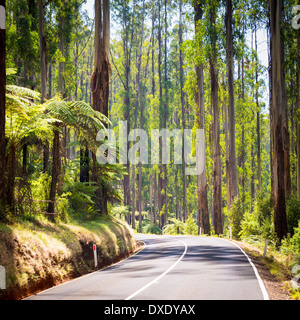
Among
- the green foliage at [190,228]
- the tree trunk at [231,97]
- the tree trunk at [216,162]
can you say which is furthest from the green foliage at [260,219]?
the green foliage at [190,228]

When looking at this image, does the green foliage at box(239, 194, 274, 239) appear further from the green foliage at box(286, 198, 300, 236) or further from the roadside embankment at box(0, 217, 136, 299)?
the roadside embankment at box(0, 217, 136, 299)

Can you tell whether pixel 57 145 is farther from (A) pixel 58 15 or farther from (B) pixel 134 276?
(A) pixel 58 15

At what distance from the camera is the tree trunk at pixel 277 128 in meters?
19.3

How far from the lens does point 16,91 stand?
1386 cm

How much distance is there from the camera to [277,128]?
19.2 m

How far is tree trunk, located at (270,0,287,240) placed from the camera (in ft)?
63.2

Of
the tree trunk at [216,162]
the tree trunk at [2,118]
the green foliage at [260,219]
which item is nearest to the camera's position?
the tree trunk at [2,118]

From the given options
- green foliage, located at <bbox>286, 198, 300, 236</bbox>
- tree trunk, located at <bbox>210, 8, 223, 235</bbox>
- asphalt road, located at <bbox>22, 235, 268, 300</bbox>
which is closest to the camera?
asphalt road, located at <bbox>22, 235, 268, 300</bbox>

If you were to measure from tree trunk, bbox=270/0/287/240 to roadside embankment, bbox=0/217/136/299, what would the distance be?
7590 mm

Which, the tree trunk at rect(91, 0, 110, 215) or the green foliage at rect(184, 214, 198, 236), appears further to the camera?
the green foliage at rect(184, 214, 198, 236)

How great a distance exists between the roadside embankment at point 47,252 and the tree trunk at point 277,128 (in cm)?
759

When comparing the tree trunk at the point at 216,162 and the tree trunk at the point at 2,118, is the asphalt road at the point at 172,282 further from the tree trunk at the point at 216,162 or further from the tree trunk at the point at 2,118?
the tree trunk at the point at 216,162

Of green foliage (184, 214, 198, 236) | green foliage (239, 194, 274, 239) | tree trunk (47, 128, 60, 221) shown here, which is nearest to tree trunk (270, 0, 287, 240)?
green foliage (239, 194, 274, 239)

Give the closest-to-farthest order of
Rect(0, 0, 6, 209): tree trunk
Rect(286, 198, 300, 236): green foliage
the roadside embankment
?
the roadside embankment < Rect(0, 0, 6, 209): tree trunk < Rect(286, 198, 300, 236): green foliage
